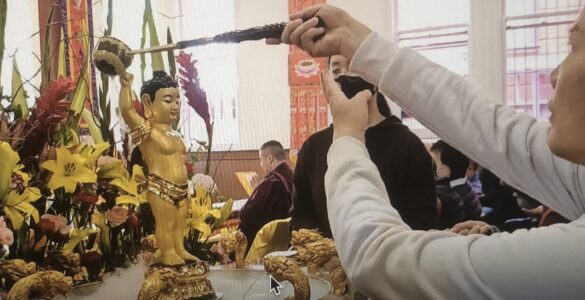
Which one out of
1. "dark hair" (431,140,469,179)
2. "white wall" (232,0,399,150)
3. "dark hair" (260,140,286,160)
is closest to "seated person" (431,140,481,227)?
"dark hair" (431,140,469,179)

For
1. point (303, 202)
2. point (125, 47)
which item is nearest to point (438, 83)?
point (125, 47)

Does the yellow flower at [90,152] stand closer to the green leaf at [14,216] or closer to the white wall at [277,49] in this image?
the green leaf at [14,216]

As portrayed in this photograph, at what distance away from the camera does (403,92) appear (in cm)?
74

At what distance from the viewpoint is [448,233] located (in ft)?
1.76

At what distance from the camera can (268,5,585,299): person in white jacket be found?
0.46 metres

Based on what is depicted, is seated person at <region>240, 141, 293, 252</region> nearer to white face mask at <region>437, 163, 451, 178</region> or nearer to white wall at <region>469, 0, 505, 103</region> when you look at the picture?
white face mask at <region>437, 163, 451, 178</region>

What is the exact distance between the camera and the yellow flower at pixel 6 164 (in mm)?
755

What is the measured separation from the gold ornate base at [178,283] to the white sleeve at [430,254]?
0.29m

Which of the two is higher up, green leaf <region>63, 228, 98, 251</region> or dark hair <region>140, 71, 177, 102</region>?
dark hair <region>140, 71, 177, 102</region>

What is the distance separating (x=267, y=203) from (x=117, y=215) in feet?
5.01

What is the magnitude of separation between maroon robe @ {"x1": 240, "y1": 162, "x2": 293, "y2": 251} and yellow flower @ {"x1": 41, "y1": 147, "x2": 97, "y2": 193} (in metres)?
1.54

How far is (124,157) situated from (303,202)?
587mm

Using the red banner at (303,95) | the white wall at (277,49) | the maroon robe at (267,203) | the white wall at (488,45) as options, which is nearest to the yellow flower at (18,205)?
the maroon robe at (267,203)

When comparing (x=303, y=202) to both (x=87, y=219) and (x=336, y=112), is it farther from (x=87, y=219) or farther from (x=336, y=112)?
(x=336, y=112)
